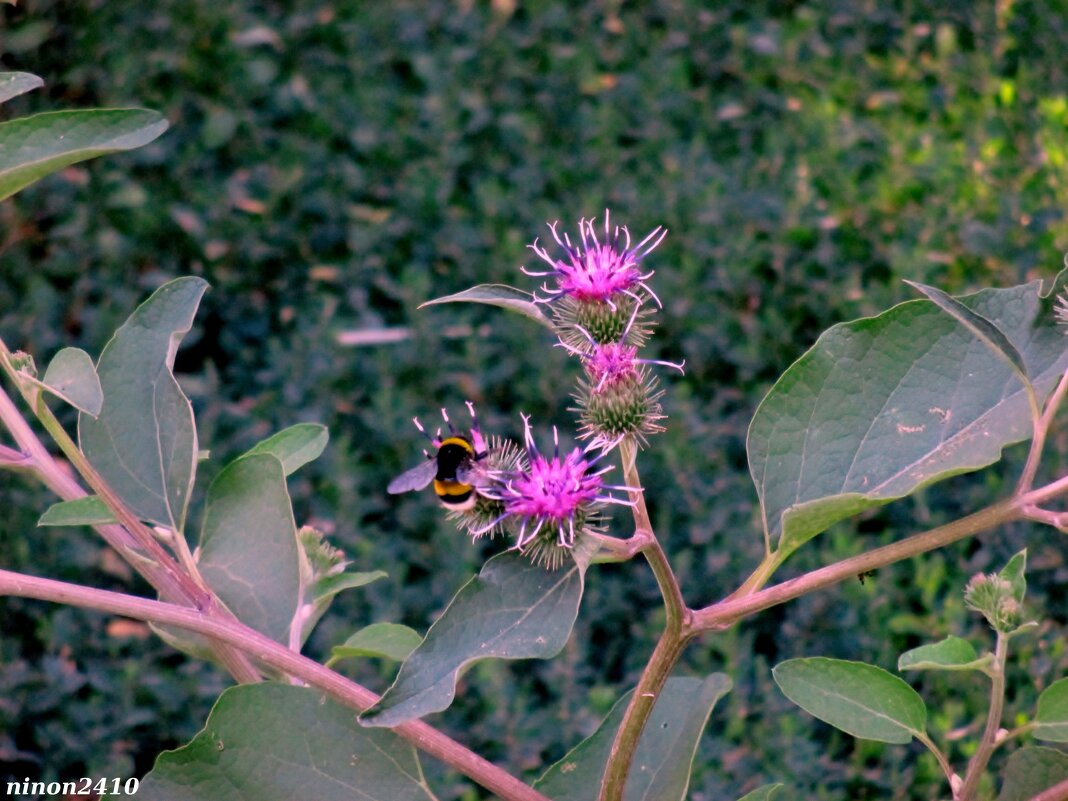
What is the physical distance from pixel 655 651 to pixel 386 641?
1.57 ft

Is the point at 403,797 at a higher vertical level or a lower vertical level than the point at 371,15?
higher

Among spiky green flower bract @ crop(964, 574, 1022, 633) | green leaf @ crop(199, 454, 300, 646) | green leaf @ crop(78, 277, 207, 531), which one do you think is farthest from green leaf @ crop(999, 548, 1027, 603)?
green leaf @ crop(78, 277, 207, 531)

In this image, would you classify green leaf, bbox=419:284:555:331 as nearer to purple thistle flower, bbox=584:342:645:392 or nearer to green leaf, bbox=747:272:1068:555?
purple thistle flower, bbox=584:342:645:392

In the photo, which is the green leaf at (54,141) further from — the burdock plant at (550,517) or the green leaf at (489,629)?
the green leaf at (489,629)

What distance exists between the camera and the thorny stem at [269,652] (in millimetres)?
1114

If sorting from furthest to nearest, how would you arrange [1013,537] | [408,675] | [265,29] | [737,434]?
[265,29] < [737,434] < [1013,537] < [408,675]

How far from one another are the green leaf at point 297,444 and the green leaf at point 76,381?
1.10ft

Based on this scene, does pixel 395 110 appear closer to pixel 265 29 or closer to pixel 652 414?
pixel 265 29

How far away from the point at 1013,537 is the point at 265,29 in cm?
312

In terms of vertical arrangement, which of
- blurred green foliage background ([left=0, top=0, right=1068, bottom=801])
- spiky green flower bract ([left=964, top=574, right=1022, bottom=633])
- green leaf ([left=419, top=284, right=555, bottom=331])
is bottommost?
blurred green foliage background ([left=0, top=0, right=1068, bottom=801])

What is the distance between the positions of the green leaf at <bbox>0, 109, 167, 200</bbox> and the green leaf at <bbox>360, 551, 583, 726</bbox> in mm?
530

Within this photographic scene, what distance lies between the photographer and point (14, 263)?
4.03 meters

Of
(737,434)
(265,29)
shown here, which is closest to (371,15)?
(265,29)

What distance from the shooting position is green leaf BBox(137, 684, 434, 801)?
49.6 inches
